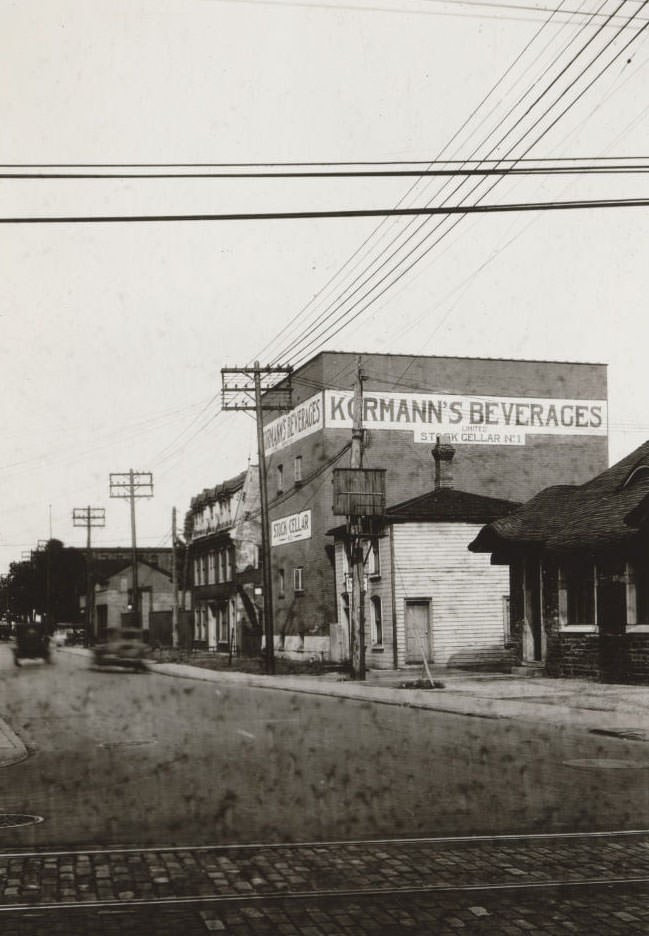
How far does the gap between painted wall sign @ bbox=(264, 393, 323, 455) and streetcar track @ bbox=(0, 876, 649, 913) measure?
40332 millimetres

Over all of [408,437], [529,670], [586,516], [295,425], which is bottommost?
[529,670]

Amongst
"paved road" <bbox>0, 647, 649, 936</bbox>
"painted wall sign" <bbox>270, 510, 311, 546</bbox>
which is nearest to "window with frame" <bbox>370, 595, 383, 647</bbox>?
"painted wall sign" <bbox>270, 510, 311, 546</bbox>

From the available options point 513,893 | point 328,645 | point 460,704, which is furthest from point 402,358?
point 513,893

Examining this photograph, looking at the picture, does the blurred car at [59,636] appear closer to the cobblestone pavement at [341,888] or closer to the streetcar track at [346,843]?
the streetcar track at [346,843]

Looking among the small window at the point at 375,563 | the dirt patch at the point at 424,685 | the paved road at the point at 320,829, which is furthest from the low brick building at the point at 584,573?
the paved road at the point at 320,829

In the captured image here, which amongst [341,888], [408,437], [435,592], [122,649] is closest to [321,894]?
[341,888]

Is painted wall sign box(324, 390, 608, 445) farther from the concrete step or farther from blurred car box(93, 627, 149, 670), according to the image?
blurred car box(93, 627, 149, 670)

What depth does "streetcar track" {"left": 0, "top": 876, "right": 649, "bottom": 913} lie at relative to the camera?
22.1 feet

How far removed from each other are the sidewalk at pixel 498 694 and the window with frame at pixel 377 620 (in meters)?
4.13

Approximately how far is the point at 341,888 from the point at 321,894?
0.21 metres

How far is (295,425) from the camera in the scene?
5088 centimetres

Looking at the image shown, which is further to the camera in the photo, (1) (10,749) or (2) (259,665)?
(2) (259,665)

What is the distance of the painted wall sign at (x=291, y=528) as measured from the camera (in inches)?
1925

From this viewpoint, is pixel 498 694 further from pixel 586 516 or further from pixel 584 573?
pixel 586 516
